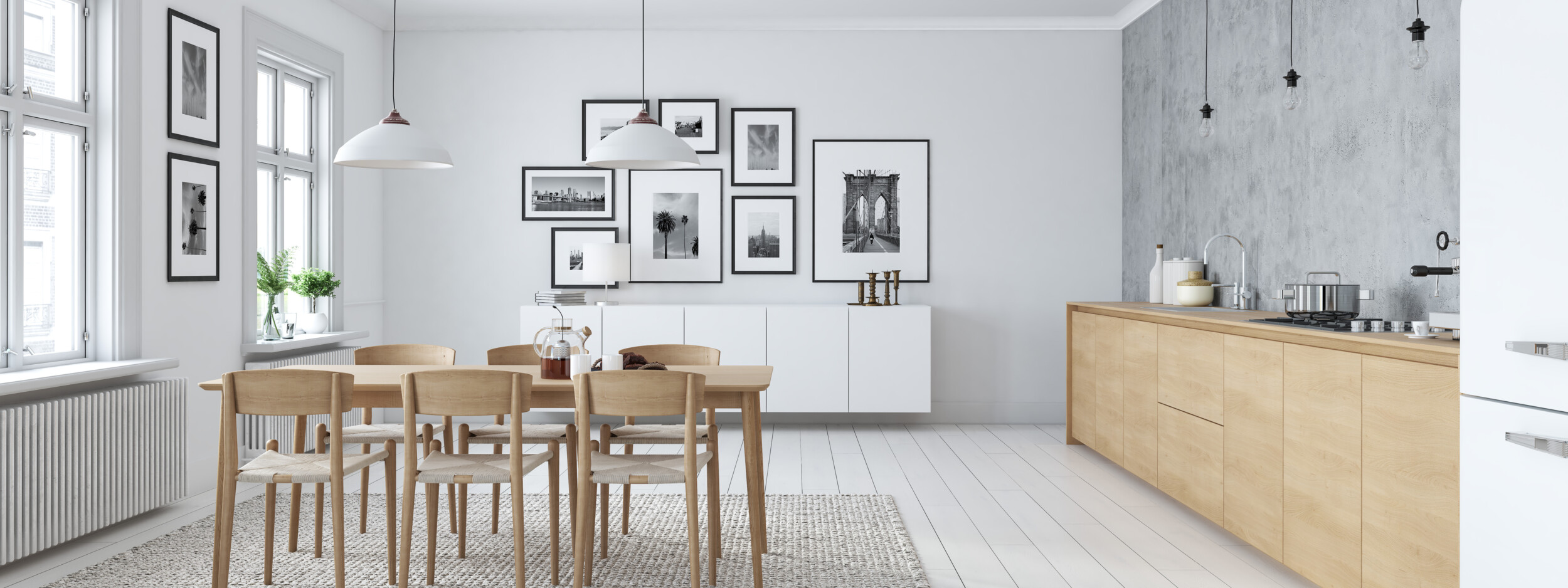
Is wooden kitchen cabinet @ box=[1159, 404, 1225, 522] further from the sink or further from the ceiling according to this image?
the ceiling

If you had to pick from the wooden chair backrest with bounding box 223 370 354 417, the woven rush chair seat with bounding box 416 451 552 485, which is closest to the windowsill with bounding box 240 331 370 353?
the wooden chair backrest with bounding box 223 370 354 417

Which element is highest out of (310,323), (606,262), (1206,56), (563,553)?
(1206,56)

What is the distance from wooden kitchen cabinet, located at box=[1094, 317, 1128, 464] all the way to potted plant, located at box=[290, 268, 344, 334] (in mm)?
4506

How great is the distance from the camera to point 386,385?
3.22 metres

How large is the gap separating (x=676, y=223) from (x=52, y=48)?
11.7 ft

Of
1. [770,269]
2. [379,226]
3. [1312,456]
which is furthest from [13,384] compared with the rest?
[1312,456]

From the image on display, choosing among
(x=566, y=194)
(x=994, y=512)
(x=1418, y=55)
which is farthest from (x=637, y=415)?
(x=566, y=194)

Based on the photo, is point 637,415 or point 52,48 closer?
point 637,415

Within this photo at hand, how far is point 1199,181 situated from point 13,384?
569 centimetres

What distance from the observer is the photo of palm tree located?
6371 mm

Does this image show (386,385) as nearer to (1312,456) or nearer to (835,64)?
(1312,456)

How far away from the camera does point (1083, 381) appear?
5.46 m

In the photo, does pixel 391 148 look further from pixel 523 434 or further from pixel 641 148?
pixel 523 434
